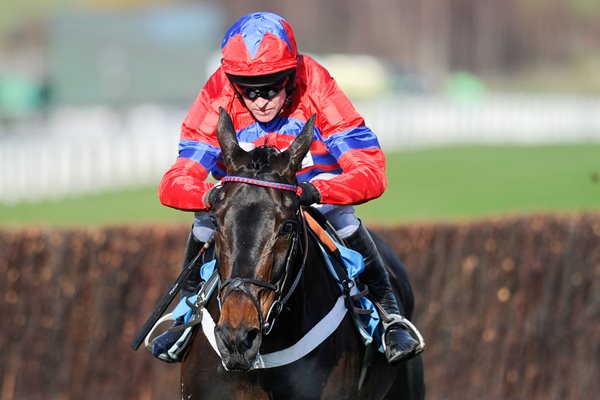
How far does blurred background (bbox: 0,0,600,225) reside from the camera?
2112 cm

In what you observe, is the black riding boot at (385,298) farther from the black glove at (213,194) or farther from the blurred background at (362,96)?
the blurred background at (362,96)

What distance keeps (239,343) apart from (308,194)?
0.73 m

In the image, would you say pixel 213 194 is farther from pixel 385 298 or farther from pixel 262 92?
pixel 385 298

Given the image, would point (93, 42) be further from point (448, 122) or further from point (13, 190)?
point (13, 190)

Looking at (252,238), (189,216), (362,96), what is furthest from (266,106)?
(362,96)

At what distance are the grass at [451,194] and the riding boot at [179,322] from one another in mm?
9330

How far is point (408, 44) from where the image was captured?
7225cm

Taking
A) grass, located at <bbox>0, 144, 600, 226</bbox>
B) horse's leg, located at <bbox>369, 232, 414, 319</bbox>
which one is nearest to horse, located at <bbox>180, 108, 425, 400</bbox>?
horse's leg, located at <bbox>369, 232, 414, 319</bbox>

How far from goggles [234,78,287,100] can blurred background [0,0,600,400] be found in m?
4.43

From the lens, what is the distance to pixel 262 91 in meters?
4.87

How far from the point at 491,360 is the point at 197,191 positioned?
5.95 m

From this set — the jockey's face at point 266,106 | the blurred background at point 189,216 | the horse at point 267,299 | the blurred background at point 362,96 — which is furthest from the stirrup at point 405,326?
the blurred background at point 362,96

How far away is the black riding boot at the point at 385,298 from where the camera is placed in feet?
16.9

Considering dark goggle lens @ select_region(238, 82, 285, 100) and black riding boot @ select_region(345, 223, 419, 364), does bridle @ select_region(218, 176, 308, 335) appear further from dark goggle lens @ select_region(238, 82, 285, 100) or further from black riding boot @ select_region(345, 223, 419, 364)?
black riding boot @ select_region(345, 223, 419, 364)
